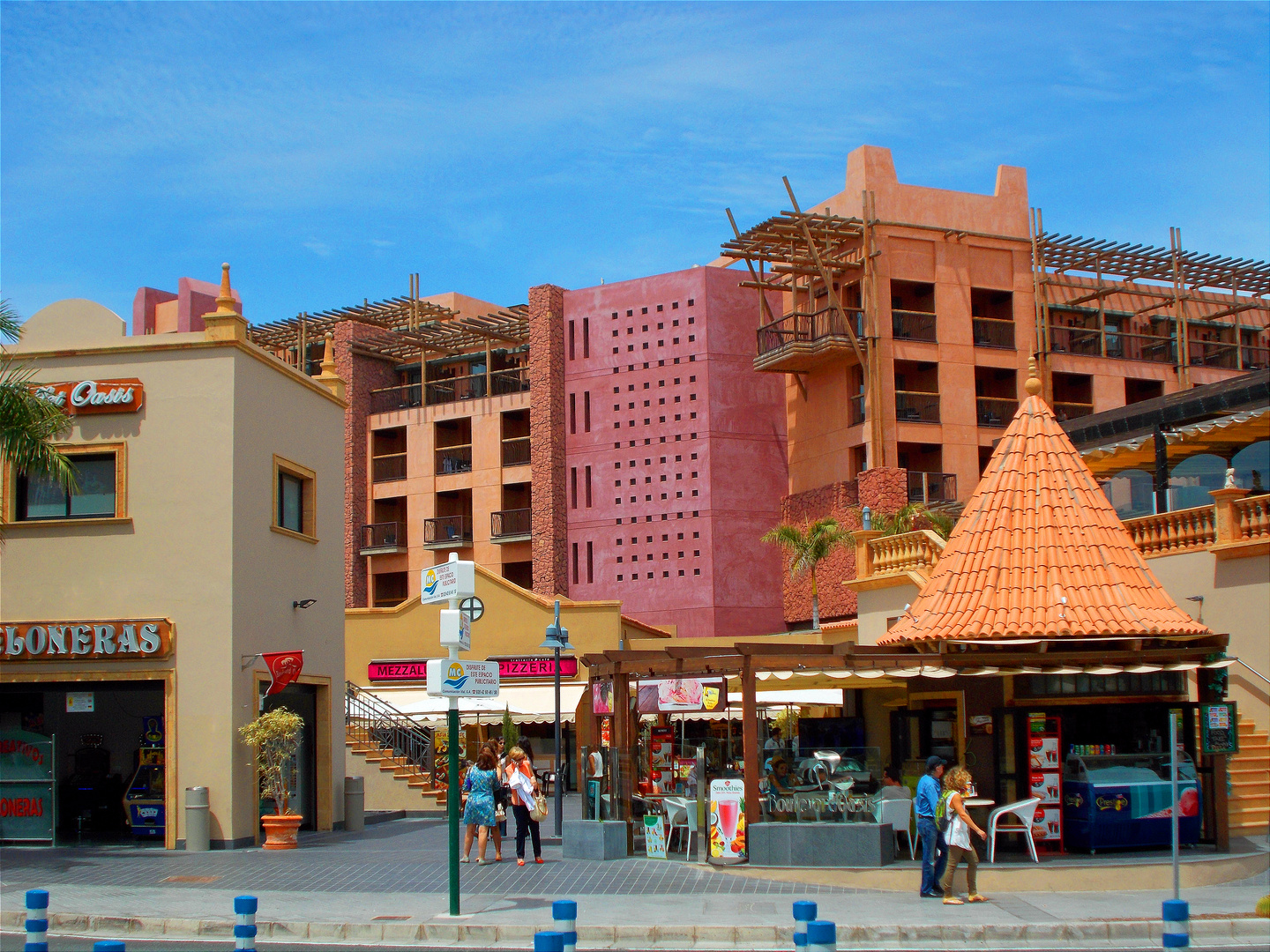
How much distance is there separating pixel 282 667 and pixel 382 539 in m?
31.4

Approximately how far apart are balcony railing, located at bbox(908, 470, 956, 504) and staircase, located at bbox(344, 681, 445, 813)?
1745 centimetres

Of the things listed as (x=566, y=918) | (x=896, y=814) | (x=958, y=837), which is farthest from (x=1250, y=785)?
(x=566, y=918)

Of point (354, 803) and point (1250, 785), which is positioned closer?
point (1250, 785)

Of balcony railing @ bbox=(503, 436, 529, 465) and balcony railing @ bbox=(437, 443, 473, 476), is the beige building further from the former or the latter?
balcony railing @ bbox=(437, 443, 473, 476)

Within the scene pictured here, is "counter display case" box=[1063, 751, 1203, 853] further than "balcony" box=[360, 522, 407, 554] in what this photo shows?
No

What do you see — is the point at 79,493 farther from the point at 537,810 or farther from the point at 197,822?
the point at 537,810

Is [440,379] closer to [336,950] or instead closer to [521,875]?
[521,875]

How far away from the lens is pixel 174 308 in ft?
190

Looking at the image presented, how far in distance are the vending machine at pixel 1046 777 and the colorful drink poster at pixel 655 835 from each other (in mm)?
4881

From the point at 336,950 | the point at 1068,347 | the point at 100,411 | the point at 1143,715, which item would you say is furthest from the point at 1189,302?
the point at 336,950

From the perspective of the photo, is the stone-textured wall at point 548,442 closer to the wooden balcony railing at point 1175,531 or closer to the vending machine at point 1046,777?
the wooden balcony railing at point 1175,531

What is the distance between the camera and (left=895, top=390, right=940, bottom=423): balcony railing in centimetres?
4272

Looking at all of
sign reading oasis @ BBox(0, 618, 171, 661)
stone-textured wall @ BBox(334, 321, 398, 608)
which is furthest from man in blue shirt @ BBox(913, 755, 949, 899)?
stone-textured wall @ BBox(334, 321, 398, 608)

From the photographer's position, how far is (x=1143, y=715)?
18.1m
